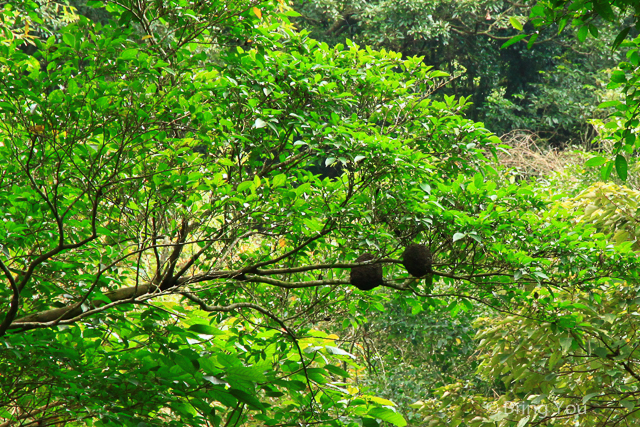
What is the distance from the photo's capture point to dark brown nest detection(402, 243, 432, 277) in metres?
2.67

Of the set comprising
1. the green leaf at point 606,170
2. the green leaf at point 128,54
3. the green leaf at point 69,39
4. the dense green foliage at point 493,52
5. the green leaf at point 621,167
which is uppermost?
the green leaf at point 69,39

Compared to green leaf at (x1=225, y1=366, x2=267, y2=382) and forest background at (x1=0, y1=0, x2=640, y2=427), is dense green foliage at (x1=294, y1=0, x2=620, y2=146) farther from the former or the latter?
green leaf at (x1=225, y1=366, x2=267, y2=382)

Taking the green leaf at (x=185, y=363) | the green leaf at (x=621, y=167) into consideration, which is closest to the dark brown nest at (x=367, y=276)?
the green leaf at (x=185, y=363)

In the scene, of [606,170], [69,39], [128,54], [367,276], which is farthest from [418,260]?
[69,39]

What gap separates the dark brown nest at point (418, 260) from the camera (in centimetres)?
267

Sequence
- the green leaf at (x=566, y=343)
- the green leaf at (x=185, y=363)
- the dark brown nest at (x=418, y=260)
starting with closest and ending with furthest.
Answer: the green leaf at (x=185, y=363) < the dark brown nest at (x=418, y=260) < the green leaf at (x=566, y=343)

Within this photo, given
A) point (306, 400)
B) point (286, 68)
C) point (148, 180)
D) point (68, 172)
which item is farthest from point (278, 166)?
point (306, 400)

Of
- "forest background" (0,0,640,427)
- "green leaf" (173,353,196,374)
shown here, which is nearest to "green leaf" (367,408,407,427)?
"forest background" (0,0,640,427)

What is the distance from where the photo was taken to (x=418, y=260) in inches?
105

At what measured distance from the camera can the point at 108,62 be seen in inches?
89.6

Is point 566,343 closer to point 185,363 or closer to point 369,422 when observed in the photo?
point 369,422

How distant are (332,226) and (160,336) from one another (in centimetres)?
96

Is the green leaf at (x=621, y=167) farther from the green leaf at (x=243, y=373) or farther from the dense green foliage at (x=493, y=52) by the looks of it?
the dense green foliage at (x=493, y=52)

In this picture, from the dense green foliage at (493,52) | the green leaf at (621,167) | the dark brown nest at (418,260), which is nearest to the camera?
the green leaf at (621,167)
